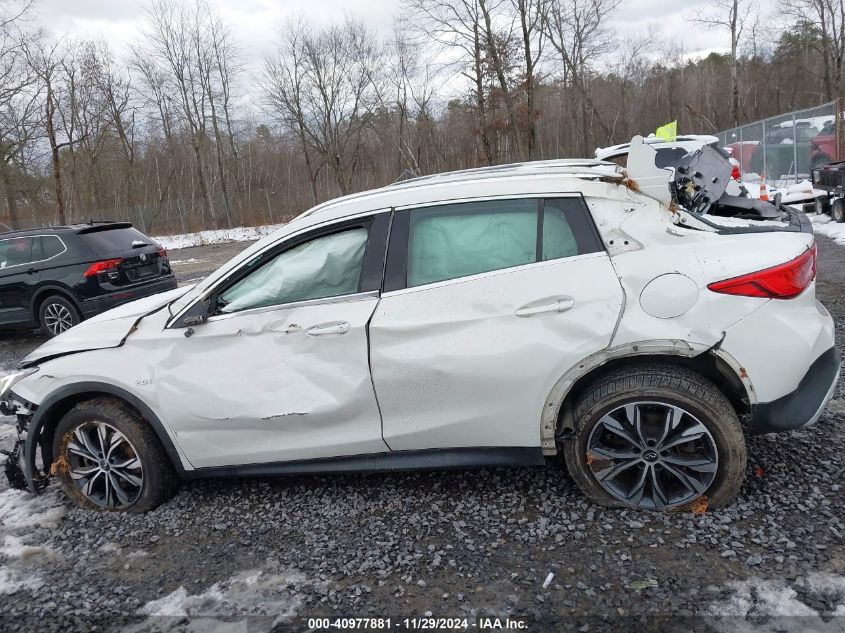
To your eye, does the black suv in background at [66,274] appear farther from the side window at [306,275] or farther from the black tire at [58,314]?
the side window at [306,275]

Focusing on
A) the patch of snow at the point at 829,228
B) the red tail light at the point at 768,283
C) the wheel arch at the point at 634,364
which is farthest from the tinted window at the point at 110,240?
the patch of snow at the point at 829,228

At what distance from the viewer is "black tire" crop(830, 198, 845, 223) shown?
11398mm

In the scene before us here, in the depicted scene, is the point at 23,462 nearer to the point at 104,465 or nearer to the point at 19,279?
the point at 104,465

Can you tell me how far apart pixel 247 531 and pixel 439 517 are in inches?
41.1

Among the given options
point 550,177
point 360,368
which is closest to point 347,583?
point 360,368

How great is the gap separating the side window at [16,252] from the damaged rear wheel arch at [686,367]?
343 inches

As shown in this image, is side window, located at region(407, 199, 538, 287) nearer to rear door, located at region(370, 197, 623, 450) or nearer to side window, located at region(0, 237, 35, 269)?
rear door, located at region(370, 197, 623, 450)

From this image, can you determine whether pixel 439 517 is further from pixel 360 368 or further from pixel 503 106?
pixel 503 106

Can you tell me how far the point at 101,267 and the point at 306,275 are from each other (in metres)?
6.49

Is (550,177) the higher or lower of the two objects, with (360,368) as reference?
higher

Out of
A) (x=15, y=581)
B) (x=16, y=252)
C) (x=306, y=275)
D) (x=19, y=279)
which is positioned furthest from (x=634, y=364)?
(x=16, y=252)

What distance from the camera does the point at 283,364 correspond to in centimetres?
304

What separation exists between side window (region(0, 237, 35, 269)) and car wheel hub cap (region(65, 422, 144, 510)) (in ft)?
21.4

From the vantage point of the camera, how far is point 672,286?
269 centimetres
